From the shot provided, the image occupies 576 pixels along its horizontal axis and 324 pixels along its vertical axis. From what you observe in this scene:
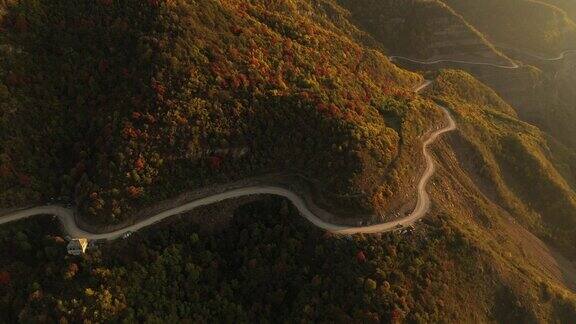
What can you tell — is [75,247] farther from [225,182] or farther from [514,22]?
[514,22]

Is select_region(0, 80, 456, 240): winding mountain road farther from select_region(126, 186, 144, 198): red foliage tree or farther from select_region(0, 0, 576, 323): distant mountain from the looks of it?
select_region(126, 186, 144, 198): red foliage tree

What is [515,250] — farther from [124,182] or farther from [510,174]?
[124,182]

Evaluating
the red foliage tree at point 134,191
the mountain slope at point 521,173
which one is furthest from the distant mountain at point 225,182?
the mountain slope at point 521,173

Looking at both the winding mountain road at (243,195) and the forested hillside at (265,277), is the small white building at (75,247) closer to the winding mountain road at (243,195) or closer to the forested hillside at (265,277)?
the forested hillside at (265,277)

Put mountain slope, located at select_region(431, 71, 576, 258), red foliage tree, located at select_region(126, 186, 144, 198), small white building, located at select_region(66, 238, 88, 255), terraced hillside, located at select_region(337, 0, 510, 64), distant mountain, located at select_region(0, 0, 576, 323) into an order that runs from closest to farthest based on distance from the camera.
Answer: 1. small white building, located at select_region(66, 238, 88, 255)
2. distant mountain, located at select_region(0, 0, 576, 323)
3. red foliage tree, located at select_region(126, 186, 144, 198)
4. mountain slope, located at select_region(431, 71, 576, 258)
5. terraced hillside, located at select_region(337, 0, 510, 64)

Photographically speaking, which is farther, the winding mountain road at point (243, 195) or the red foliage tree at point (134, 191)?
the winding mountain road at point (243, 195)

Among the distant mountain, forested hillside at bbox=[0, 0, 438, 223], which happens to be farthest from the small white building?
forested hillside at bbox=[0, 0, 438, 223]

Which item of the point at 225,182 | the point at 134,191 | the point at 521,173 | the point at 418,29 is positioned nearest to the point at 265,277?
the point at 225,182

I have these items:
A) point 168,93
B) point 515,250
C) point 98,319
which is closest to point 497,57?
point 515,250
